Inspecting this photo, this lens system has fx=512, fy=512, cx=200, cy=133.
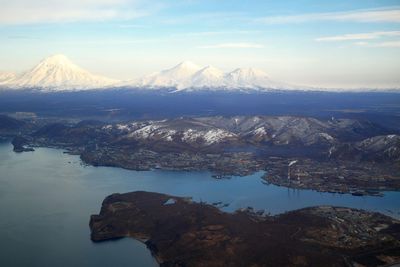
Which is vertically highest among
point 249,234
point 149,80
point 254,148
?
point 149,80

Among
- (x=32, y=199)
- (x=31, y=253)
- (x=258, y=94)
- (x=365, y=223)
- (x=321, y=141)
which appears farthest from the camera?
(x=258, y=94)

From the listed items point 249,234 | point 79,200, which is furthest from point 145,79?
point 249,234

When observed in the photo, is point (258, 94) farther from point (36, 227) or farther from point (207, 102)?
point (36, 227)

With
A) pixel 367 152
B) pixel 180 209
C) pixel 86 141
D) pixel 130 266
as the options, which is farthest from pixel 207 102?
pixel 130 266

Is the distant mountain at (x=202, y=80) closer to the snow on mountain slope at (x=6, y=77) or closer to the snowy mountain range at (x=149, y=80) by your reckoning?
the snowy mountain range at (x=149, y=80)

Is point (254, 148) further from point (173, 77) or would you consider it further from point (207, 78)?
point (173, 77)

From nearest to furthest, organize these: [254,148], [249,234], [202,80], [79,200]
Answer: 1. [249,234]
2. [79,200]
3. [254,148]
4. [202,80]
